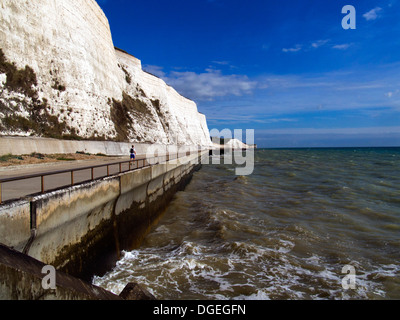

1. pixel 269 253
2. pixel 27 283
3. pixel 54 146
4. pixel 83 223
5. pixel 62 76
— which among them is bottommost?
pixel 269 253

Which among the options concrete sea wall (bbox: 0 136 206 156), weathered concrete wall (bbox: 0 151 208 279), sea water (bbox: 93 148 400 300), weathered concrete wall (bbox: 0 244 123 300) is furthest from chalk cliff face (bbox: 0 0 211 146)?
weathered concrete wall (bbox: 0 244 123 300)

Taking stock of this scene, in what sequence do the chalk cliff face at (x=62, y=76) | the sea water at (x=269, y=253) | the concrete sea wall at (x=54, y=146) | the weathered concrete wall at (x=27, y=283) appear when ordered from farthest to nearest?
the chalk cliff face at (x=62, y=76) → the concrete sea wall at (x=54, y=146) → the sea water at (x=269, y=253) → the weathered concrete wall at (x=27, y=283)

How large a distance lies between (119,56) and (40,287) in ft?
156

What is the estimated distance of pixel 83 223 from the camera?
19.1 feet

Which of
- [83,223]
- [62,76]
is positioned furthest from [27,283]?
[62,76]

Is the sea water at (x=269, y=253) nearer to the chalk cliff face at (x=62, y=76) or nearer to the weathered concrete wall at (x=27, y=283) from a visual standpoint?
the weathered concrete wall at (x=27, y=283)

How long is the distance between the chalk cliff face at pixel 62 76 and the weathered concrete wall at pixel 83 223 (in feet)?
38.2

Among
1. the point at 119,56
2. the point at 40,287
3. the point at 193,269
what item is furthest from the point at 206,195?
the point at 119,56

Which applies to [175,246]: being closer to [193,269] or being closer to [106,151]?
[193,269]

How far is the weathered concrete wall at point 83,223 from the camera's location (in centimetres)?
404

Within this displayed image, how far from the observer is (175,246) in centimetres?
800

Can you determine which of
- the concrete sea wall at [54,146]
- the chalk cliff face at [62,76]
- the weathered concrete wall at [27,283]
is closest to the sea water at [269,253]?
the weathered concrete wall at [27,283]

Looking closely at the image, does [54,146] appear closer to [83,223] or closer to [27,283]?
[83,223]

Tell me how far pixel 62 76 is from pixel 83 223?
2070cm
